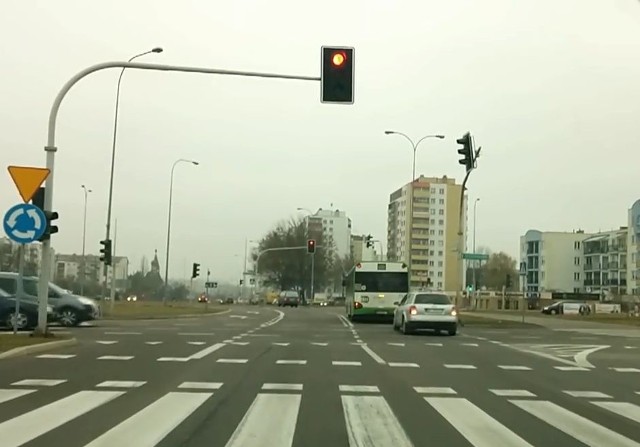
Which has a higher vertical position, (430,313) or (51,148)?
(51,148)

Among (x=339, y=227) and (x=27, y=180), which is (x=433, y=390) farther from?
(x=339, y=227)

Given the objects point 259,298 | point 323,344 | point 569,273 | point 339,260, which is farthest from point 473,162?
point 569,273

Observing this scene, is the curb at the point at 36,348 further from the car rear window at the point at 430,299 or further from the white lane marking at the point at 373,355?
the car rear window at the point at 430,299

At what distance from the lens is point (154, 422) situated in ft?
29.1

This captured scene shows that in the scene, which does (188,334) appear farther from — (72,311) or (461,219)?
(461,219)

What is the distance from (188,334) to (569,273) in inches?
5665

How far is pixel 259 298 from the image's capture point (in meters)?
106

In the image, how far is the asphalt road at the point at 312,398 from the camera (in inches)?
326

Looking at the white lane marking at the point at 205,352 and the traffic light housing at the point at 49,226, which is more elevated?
the traffic light housing at the point at 49,226

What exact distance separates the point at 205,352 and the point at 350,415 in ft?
31.6

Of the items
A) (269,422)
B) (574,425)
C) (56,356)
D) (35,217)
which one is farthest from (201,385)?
(35,217)

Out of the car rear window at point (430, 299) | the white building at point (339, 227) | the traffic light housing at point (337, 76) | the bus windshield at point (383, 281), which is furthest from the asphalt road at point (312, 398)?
the white building at point (339, 227)

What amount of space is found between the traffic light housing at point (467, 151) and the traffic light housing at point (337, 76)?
1368cm

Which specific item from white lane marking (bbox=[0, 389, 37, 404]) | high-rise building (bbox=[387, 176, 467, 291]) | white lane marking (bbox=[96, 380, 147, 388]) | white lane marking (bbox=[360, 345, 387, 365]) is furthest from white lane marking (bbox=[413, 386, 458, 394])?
high-rise building (bbox=[387, 176, 467, 291])
